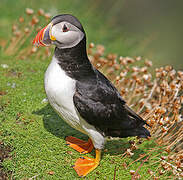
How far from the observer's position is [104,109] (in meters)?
3.48

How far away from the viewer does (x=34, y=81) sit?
5.26 m

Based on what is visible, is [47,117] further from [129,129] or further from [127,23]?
[127,23]

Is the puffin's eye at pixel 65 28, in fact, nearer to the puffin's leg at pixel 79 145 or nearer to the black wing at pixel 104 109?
the black wing at pixel 104 109

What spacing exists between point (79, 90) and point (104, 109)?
0.40m

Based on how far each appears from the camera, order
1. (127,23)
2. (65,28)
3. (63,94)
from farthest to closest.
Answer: (127,23)
(63,94)
(65,28)

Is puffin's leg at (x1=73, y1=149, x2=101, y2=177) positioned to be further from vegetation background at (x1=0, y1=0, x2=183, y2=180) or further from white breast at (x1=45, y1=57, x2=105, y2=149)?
white breast at (x1=45, y1=57, x2=105, y2=149)

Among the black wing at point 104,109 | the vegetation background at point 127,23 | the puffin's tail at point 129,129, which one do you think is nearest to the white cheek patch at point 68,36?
the black wing at point 104,109

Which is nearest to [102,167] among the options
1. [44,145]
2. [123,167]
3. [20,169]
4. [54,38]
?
[123,167]

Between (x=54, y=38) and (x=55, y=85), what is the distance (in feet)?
1.75

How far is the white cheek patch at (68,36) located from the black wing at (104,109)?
18.2 inches

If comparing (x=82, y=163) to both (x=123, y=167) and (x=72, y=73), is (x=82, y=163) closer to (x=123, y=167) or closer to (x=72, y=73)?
(x=123, y=167)

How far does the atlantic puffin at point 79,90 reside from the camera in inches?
128

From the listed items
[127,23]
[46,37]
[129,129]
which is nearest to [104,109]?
[129,129]

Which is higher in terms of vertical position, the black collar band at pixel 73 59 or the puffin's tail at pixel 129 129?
the black collar band at pixel 73 59
